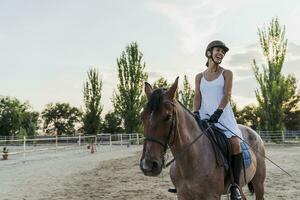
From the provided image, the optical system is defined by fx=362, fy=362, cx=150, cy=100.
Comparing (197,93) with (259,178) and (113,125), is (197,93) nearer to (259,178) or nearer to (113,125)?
(259,178)

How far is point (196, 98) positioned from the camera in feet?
13.6

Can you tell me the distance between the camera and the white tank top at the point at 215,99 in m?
3.97

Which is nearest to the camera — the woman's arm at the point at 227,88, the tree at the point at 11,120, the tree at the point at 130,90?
the woman's arm at the point at 227,88

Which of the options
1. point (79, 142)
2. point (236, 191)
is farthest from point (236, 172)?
point (79, 142)

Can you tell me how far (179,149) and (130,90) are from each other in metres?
42.1

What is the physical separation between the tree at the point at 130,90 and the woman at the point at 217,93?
38.4 meters

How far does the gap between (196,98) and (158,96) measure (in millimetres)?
1158

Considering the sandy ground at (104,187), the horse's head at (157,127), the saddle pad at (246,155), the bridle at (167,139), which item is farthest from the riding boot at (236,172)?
the sandy ground at (104,187)

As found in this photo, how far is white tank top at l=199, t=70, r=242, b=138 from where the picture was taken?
3.97 metres

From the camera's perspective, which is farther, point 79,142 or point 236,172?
point 79,142

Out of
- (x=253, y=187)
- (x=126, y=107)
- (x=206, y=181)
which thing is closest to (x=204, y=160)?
(x=206, y=181)

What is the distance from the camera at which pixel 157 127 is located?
9.98 ft

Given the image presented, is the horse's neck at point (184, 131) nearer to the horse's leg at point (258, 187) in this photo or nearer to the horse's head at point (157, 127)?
the horse's head at point (157, 127)

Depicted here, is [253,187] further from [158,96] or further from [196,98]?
[158,96]
